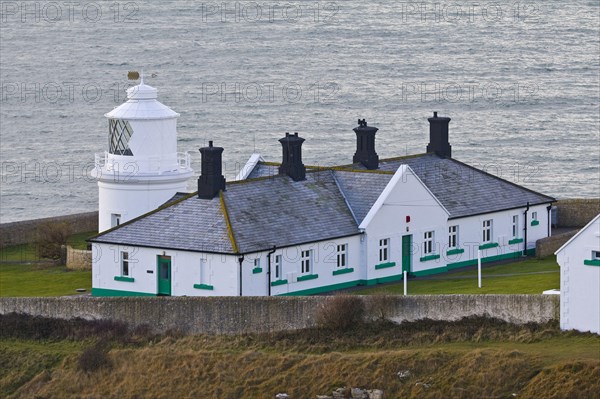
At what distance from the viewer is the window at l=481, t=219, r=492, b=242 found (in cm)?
5216

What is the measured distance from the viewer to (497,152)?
274 feet

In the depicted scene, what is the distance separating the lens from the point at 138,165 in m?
51.2

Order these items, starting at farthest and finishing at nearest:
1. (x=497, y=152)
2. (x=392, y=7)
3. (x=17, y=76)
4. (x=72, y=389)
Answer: (x=392, y=7) → (x=17, y=76) → (x=497, y=152) → (x=72, y=389)

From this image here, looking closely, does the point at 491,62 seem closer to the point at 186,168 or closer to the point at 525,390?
the point at 186,168

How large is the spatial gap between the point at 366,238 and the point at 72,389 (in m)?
9.41

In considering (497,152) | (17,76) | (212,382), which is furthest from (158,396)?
(17,76)

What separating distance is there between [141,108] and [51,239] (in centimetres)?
485

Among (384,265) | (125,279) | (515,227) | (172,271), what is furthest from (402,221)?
(125,279)

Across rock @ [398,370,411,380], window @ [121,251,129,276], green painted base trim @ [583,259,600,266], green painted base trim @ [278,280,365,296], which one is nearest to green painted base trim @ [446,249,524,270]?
green painted base trim @ [278,280,365,296]

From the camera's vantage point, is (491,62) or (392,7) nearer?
(491,62)

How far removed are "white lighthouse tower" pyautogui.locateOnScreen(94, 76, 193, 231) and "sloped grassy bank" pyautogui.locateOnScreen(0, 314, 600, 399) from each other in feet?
20.4

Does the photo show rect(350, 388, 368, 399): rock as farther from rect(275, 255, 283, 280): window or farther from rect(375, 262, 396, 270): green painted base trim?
rect(375, 262, 396, 270): green painted base trim

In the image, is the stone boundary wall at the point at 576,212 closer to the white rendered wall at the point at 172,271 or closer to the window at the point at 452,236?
the window at the point at 452,236

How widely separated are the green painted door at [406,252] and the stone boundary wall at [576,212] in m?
7.37
